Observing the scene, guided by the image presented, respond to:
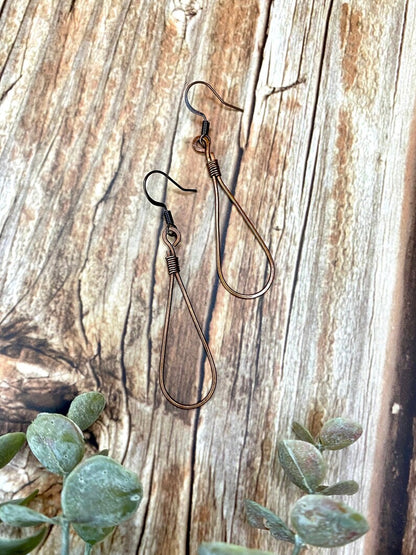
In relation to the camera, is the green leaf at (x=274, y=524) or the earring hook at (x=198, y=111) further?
the earring hook at (x=198, y=111)

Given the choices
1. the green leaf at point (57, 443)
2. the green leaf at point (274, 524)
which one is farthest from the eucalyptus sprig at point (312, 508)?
the green leaf at point (57, 443)

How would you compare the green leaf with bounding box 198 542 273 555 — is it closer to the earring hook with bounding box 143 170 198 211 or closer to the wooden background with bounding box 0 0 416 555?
the wooden background with bounding box 0 0 416 555

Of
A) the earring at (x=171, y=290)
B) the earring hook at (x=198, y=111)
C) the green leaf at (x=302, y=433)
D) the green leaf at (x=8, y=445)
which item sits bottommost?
the green leaf at (x=8, y=445)

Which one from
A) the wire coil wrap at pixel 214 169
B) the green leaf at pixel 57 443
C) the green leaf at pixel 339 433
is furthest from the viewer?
the wire coil wrap at pixel 214 169

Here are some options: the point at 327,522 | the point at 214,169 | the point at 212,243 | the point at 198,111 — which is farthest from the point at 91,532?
the point at 198,111

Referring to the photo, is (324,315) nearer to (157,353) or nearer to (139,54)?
Result: (157,353)

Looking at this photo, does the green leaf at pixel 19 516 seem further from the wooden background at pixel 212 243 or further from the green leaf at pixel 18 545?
the wooden background at pixel 212 243
